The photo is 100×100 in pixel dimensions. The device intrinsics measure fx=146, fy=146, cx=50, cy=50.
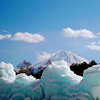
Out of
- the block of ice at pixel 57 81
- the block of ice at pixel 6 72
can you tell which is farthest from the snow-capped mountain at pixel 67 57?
the block of ice at pixel 57 81

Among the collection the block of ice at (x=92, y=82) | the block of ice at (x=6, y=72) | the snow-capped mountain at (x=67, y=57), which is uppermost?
the snow-capped mountain at (x=67, y=57)

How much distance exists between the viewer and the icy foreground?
6594mm

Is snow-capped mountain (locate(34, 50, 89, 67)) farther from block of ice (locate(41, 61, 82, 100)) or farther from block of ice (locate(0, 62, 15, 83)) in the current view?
block of ice (locate(41, 61, 82, 100))

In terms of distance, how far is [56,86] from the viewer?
7715mm

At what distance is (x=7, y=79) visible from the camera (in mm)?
10102

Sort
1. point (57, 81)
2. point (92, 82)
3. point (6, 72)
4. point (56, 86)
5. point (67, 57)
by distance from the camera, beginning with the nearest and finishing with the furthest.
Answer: point (92, 82) < point (56, 86) < point (57, 81) < point (6, 72) < point (67, 57)

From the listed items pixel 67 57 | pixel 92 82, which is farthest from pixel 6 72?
pixel 67 57

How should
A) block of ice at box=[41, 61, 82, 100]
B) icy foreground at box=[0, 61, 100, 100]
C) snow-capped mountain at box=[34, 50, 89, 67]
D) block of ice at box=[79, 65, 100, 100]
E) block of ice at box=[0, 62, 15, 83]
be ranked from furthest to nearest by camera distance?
snow-capped mountain at box=[34, 50, 89, 67]
block of ice at box=[0, 62, 15, 83]
block of ice at box=[41, 61, 82, 100]
icy foreground at box=[0, 61, 100, 100]
block of ice at box=[79, 65, 100, 100]

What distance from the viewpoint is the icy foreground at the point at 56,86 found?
6594mm

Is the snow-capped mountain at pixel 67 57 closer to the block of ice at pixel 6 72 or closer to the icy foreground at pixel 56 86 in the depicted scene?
the block of ice at pixel 6 72

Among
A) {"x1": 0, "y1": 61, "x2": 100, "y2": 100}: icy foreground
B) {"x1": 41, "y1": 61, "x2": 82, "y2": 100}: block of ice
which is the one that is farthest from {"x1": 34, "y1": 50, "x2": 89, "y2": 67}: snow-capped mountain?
{"x1": 41, "y1": 61, "x2": 82, "y2": 100}: block of ice

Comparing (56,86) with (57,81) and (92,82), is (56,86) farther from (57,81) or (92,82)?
(92,82)

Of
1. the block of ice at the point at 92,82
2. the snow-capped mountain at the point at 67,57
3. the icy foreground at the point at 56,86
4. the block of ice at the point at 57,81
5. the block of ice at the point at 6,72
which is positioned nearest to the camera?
→ the block of ice at the point at 92,82

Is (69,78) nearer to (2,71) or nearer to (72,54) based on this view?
(2,71)
